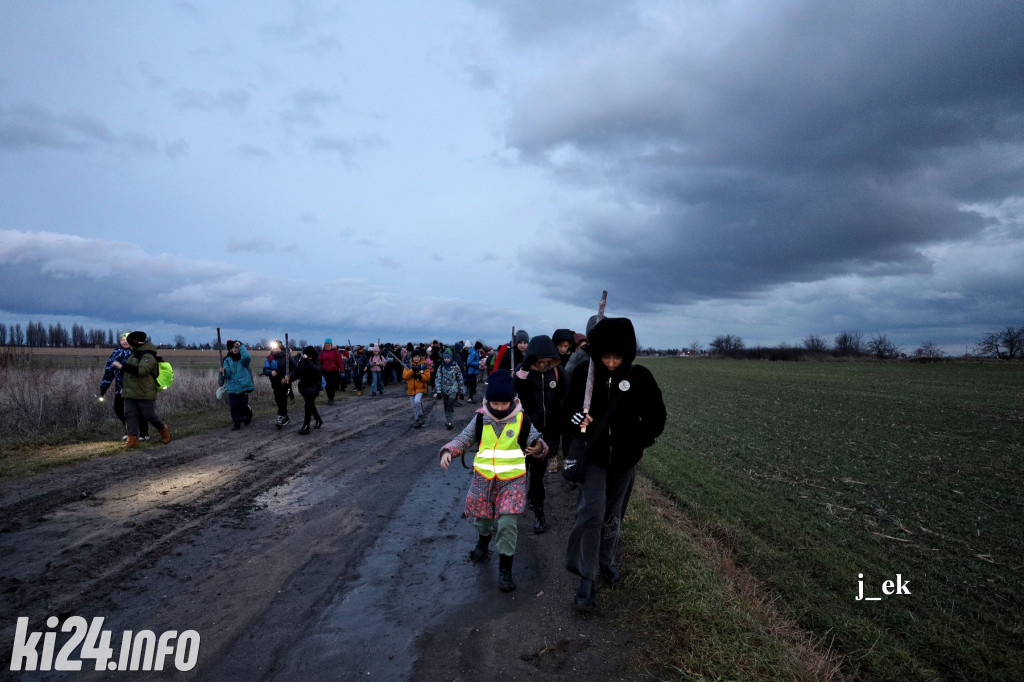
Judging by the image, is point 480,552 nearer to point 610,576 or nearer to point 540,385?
point 610,576

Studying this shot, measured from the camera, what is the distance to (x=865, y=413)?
17953 millimetres

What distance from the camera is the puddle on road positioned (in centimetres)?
333

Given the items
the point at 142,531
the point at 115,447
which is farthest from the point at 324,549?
the point at 115,447

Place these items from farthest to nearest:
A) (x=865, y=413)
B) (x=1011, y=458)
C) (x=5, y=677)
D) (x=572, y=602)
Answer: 1. (x=865, y=413)
2. (x=1011, y=458)
3. (x=572, y=602)
4. (x=5, y=677)

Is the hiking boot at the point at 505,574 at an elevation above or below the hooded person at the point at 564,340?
below

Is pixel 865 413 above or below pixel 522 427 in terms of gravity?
below

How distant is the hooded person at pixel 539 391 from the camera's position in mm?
6309

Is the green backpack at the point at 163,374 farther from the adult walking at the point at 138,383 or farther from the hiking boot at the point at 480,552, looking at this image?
the hiking boot at the point at 480,552

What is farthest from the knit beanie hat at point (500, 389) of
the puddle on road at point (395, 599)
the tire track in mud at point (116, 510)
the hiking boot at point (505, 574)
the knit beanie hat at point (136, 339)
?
the knit beanie hat at point (136, 339)

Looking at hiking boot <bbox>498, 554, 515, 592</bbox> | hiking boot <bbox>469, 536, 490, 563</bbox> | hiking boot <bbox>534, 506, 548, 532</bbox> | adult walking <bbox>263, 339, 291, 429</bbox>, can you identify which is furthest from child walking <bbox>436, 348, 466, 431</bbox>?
hiking boot <bbox>498, 554, 515, 592</bbox>

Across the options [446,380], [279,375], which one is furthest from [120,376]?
[446,380]

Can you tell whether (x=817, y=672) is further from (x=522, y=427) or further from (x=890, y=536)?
(x=890, y=536)

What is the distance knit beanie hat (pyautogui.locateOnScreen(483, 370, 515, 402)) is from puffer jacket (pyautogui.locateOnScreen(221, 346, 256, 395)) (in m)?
9.56

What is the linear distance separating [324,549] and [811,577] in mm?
4962
